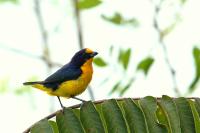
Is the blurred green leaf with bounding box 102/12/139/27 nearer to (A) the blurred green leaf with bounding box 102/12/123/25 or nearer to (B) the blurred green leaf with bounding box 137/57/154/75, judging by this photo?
(A) the blurred green leaf with bounding box 102/12/123/25

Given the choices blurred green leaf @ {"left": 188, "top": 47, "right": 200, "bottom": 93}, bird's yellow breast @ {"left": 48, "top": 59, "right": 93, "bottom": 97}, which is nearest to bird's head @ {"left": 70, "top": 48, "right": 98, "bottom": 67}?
bird's yellow breast @ {"left": 48, "top": 59, "right": 93, "bottom": 97}

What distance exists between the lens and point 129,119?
6.88ft

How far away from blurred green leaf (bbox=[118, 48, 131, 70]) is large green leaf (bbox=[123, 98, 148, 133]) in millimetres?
1473

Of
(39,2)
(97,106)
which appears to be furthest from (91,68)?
(39,2)

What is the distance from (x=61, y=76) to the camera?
9.70 feet

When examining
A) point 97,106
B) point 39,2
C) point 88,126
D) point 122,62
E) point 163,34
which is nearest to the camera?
point 88,126

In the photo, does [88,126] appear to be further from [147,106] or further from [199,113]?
[199,113]

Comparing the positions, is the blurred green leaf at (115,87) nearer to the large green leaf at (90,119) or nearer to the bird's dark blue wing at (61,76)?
the bird's dark blue wing at (61,76)

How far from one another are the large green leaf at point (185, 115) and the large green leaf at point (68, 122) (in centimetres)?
37

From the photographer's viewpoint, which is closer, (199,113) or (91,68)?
(199,113)

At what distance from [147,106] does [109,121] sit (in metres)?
0.15

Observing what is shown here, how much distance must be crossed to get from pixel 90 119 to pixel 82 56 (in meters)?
1.15

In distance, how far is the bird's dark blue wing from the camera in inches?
115

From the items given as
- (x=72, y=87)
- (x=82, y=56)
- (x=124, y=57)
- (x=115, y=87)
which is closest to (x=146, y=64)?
(x=124, y=57)
